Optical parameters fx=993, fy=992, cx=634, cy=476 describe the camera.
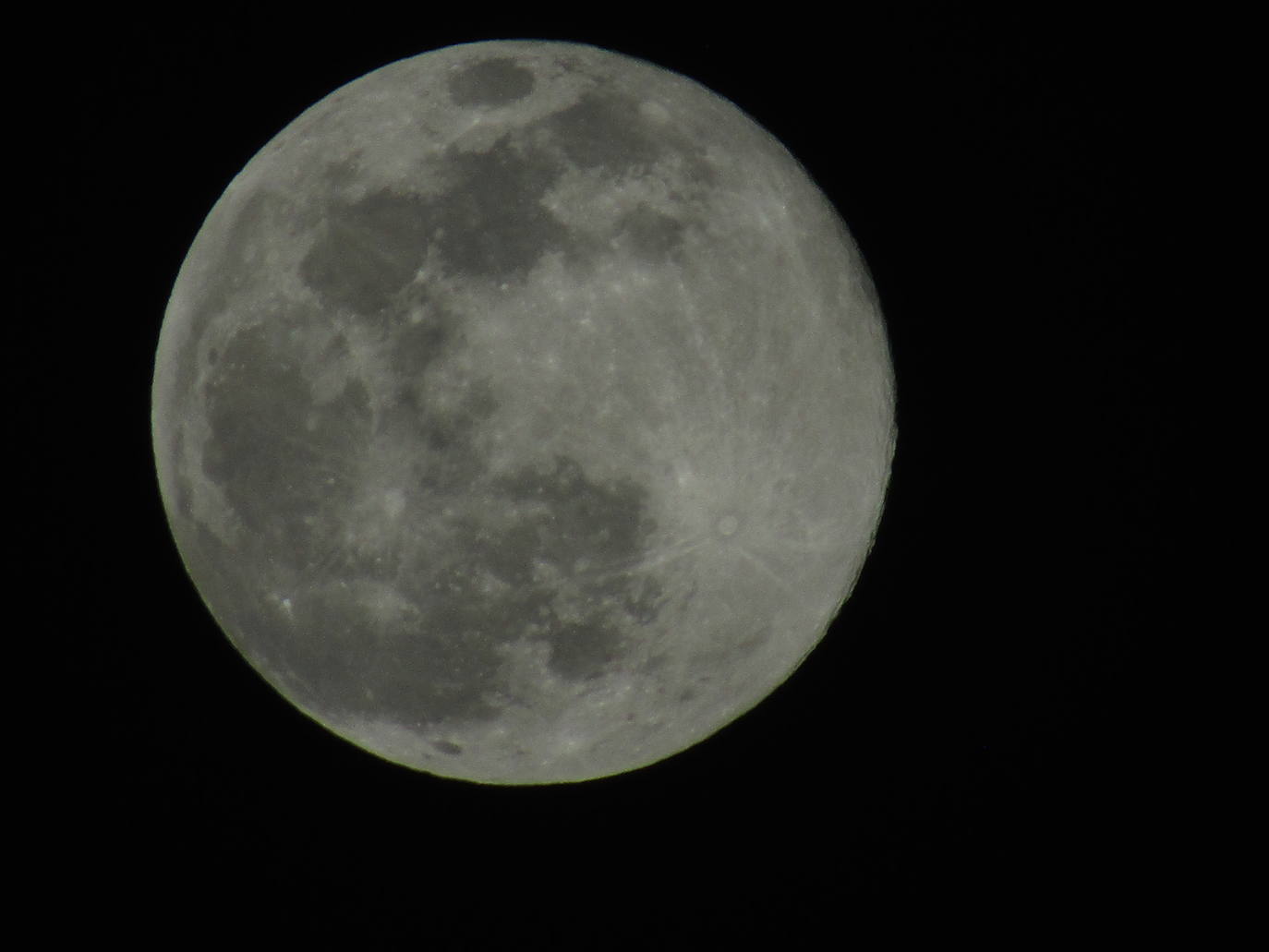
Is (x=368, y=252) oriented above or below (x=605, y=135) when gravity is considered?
below

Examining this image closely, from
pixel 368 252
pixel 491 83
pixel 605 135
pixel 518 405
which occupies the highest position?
pixel 491 83

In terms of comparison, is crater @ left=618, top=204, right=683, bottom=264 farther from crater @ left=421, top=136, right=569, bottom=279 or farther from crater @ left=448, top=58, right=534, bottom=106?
crater @ left=448, top=58, right=534, bottom=106

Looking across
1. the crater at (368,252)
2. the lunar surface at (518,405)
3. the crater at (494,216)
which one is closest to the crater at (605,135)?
the lunar surface at (518,405)

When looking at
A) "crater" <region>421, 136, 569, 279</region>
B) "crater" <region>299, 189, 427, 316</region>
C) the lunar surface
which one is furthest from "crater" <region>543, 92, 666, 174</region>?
"crater" <region>299, 189, 427, 316</region>

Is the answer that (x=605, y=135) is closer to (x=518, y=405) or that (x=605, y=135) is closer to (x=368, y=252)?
(x=368, y=252)

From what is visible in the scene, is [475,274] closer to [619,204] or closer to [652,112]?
[619,204]

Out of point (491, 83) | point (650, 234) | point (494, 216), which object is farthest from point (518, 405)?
point (491, 83)

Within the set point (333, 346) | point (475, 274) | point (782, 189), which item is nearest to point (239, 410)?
point (333, 346)
